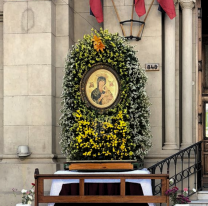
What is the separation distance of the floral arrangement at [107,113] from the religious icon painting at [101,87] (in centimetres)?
9

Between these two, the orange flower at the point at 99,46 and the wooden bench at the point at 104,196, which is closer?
the wooden bench at the point at 104,196

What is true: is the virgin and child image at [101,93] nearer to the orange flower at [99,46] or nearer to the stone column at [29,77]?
the orange flower at [99,46]

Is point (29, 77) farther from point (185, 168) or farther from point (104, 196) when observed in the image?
point (185, 168)

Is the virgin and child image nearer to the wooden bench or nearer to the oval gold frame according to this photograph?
the oval gold frame

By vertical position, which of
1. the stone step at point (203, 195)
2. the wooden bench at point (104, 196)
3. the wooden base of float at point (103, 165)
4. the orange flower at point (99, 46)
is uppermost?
the orange flower at point (99, 46)

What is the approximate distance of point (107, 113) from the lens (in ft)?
45.8

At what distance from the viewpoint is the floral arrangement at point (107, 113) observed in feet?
45.0

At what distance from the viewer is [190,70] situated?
15.9 metres

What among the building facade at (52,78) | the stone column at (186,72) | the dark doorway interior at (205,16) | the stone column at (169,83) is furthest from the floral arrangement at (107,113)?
the dark doorway interior at (205,16)

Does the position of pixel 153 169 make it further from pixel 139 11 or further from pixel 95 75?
pixel 139 11

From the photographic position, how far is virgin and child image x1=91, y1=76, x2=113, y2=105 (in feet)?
46.1

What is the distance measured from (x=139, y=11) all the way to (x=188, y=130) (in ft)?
9.97

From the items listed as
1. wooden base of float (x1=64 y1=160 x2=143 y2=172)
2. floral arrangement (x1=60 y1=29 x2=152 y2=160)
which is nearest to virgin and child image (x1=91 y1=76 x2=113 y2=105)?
floral arrangement (x1=60 y1=29 x2=152 y2=160)

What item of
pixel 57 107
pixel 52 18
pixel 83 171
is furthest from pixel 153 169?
pixel 52 18
